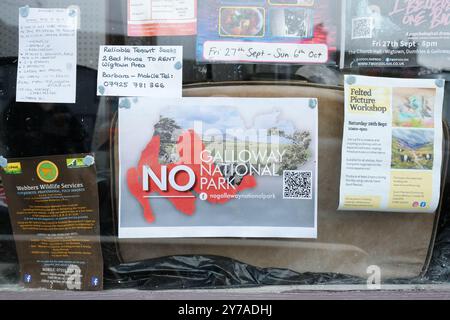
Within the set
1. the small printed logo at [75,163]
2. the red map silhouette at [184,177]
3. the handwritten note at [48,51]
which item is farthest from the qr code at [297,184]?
the handwritten note at [48,51]

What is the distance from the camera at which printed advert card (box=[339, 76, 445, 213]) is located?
2.25 meters

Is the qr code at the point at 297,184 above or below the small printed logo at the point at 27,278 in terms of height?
above

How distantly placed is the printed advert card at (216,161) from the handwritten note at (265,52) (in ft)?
0.59

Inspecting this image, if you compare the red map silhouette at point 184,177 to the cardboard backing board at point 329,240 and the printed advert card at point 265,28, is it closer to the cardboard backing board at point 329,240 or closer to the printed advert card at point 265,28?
the cardboard backing board at point 329,240

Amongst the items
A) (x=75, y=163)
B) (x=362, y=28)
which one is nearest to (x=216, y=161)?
(x=75, y=163)

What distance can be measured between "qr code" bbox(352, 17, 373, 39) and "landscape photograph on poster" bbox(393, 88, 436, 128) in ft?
0.87

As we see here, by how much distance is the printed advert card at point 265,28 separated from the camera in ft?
7.24

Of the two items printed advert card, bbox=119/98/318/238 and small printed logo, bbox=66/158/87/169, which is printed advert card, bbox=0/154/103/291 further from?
printed advert card, bbox=119/98/318/238

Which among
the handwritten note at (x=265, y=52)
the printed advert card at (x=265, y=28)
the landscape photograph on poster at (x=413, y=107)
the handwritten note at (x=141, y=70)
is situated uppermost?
the printed advert card at (x=265, y=28)

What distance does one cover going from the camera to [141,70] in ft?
7.33

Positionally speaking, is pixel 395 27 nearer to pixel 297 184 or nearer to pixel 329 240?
pixel 297 184

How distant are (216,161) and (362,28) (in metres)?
0.85

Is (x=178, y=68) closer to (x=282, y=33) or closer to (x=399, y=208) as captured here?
(x=282, y=33)

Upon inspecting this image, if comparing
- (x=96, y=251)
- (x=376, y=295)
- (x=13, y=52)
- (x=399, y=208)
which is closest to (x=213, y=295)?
(x=96, y=251)
